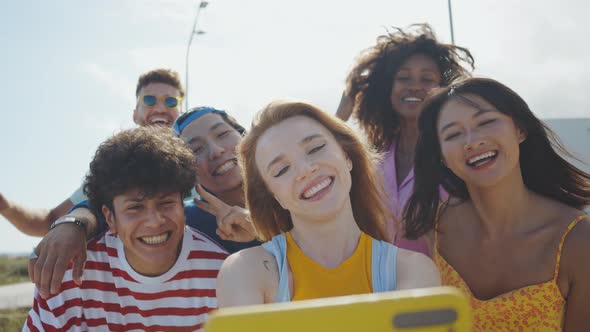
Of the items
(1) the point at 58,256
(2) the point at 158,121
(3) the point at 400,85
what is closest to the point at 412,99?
(3) the point at 400,85

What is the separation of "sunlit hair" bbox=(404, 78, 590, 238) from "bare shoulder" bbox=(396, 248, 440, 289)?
830 millimetres

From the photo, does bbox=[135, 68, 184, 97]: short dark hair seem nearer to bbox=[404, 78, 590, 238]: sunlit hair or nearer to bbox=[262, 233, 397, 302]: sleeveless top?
bbox=[404, 78, 590, 238]: sunlit hair

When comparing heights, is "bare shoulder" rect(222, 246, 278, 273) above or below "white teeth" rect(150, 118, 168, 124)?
below

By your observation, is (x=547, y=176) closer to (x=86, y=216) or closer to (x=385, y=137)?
(x=385, y=137)

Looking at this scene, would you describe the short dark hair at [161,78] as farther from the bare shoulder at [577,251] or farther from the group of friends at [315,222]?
the bare shoulder at [577,251]

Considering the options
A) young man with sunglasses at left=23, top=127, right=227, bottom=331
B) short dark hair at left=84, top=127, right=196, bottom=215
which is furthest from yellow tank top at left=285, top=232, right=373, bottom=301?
short dark hair at left=84, top=127, right=196, bottom=215

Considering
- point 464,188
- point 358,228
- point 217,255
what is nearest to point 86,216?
point 217,255

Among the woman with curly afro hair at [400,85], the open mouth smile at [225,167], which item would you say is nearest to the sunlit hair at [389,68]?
the woman with curly afro hair at [400,85]

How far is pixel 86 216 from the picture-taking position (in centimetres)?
269

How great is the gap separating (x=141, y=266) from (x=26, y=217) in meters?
1.41

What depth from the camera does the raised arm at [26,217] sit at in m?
3.46

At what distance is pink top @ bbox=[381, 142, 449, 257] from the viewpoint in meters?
2.85

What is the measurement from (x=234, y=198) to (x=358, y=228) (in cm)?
117

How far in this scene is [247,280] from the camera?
1825 millimetres
